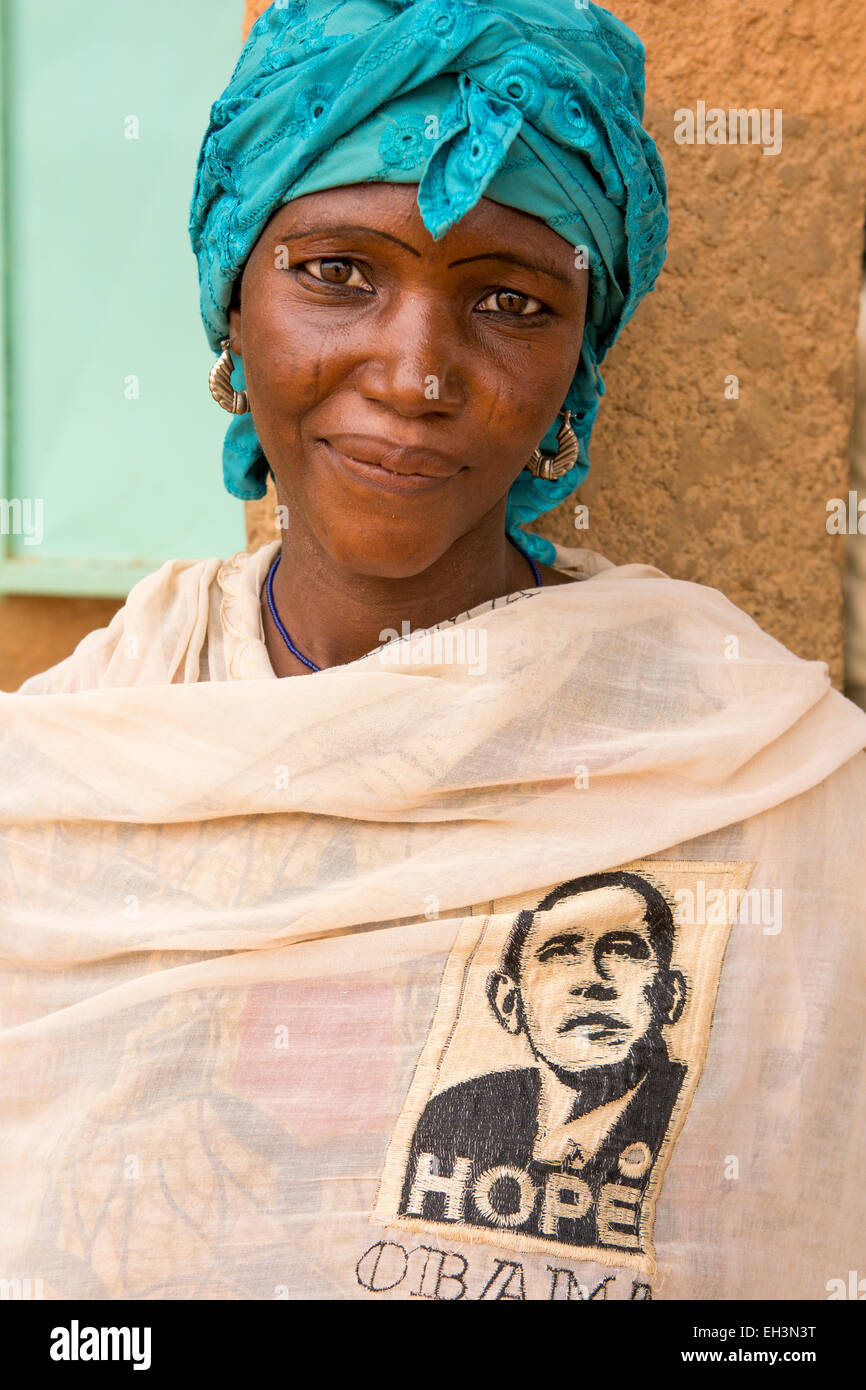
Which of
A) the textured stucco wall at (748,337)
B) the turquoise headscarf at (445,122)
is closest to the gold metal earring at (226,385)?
the turquoise headscarf at (445,122)

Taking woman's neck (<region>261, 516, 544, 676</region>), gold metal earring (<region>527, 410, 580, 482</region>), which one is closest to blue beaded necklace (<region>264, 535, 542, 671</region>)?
woman's neck (<region>261, 516, 544, 676</region>)

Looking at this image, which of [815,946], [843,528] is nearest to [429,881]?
[815,946]

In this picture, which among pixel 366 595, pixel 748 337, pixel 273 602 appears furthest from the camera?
pixel 748 337

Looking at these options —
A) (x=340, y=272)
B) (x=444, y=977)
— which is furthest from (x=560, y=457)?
(x=444, y=977)

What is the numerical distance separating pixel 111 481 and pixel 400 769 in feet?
4.70

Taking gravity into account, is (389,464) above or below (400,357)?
below

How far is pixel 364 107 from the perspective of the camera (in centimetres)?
142

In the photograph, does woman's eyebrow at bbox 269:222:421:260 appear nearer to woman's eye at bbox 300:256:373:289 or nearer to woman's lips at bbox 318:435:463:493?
woman's eye at bbox 300:256:373:289

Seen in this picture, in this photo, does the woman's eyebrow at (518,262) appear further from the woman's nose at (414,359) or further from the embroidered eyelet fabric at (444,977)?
the embroidered eyelet fabric at (444,977)

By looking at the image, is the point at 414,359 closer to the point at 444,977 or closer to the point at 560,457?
the point at 560,457

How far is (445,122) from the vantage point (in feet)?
4.60

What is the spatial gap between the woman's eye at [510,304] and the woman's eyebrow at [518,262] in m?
0.03

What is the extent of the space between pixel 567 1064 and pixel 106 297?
6.19ft

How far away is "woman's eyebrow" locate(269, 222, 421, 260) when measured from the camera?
142 cm
